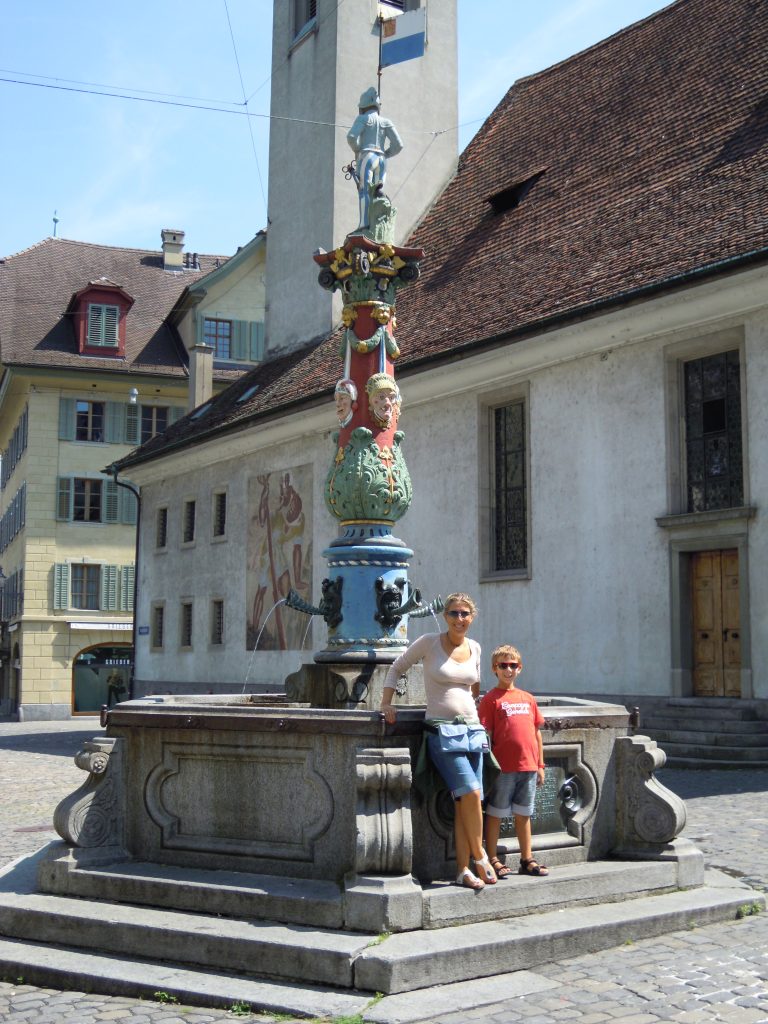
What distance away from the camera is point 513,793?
698cm

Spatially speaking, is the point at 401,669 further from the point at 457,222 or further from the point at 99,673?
the point at 99,673

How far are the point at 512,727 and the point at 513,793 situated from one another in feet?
1.14

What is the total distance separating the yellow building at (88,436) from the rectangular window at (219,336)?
42 millimetres

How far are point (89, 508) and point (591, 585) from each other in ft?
83.3

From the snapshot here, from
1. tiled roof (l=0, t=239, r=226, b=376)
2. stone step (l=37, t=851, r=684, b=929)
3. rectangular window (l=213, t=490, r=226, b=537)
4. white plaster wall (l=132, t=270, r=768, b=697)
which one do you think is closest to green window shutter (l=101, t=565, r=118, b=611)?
tiled roof (l=0, t=239, r=226, b=376)

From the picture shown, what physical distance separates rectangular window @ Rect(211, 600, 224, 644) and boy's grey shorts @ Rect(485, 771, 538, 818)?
23.5 m

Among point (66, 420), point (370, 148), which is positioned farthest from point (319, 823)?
point (66, 420)

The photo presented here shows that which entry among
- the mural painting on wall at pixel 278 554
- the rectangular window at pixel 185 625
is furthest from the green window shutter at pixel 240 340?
the mural painting on wall at pixel 278 554

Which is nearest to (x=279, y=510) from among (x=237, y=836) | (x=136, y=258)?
(x=237, y=836)

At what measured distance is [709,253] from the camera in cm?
1681

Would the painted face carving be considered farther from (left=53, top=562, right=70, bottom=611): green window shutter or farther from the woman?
(left=53, top=562, right=70, bottom=611): green window shutter

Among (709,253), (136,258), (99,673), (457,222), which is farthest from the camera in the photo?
(136,258)

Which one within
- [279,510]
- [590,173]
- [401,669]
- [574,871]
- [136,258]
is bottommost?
[574,871]

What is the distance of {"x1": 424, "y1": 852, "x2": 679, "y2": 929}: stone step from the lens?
20.8 ft
